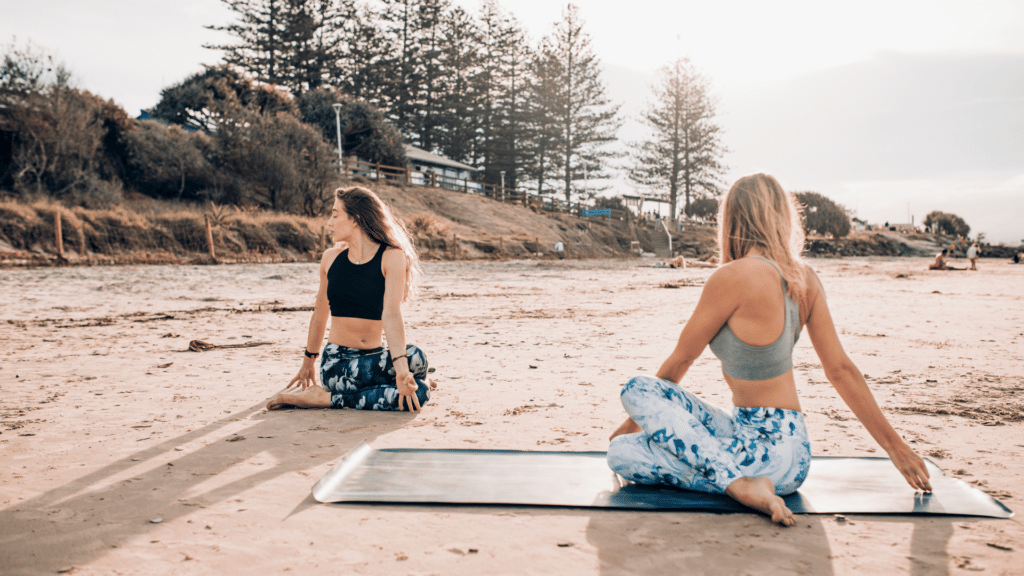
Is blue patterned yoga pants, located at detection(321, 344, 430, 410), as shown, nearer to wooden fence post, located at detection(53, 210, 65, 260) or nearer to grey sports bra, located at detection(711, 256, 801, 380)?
grey sports bra, located at detection(711, 256, 801, 380)

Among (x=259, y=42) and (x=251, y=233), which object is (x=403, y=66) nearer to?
(x=259, y=42)

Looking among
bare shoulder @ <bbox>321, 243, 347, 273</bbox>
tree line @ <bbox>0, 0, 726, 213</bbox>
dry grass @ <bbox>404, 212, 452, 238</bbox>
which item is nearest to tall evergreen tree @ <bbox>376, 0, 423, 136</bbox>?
tree line @ <bbox>0, 0, 726, 213</bbox>

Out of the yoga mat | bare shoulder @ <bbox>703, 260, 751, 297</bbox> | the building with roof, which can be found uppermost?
the building with roof

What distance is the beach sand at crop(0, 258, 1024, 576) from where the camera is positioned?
2.15 metres

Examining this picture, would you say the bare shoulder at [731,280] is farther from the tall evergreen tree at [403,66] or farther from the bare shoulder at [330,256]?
the tall evergreen tree at [403,66]

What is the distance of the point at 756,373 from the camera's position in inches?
95.9

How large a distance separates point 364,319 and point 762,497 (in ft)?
8.70

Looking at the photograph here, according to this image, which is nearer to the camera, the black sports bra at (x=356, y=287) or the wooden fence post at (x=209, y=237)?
the black sports bra at (x=356, y=287)

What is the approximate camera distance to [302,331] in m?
7.89

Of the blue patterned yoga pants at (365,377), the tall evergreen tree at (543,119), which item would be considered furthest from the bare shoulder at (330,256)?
the tall evergreen tree at (543,119)

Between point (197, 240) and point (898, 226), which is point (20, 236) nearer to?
point (197, 240)

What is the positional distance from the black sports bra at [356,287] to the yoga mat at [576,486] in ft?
3.75

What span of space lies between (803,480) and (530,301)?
9454mm

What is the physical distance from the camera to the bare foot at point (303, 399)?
4.16 meters
